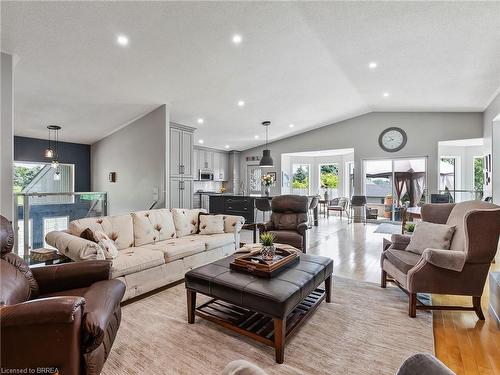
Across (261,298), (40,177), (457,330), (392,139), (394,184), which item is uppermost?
(392,139)

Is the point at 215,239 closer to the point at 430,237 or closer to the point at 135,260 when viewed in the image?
the point at 135,260

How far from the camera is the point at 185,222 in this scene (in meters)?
4.05

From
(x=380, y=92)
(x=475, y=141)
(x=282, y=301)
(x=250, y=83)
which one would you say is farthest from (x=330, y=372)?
(x=475, y=141)

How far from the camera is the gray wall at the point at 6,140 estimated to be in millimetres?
2896

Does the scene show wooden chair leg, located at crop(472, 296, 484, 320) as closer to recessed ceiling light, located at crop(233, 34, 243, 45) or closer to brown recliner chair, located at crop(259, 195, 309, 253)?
brown recliner chair, located at crop(259, 195, 309, 253)

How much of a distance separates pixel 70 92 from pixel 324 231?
238 inches

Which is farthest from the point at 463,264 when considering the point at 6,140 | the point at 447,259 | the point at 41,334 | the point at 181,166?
the point at 181,166

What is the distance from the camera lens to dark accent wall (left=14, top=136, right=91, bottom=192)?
20.0 ft

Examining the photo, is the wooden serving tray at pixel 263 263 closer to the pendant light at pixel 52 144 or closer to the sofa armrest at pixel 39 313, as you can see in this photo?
the sofa armrest at pixel 39 313

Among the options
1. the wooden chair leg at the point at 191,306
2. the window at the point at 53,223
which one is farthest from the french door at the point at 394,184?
the window at the point at 53,223

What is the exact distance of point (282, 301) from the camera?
1796mm

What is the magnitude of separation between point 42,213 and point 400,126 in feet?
28.0

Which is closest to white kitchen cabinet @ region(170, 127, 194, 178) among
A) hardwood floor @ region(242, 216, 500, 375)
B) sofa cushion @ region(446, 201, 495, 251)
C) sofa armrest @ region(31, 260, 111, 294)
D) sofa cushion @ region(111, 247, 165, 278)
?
sofa cushion @ region(111, 247, 165, 278)

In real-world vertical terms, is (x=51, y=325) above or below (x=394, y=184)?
below
